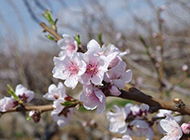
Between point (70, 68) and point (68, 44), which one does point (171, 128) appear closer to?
point (70, 68)

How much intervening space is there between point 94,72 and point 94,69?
1 cm

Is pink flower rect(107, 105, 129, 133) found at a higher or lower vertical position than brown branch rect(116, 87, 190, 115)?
lower

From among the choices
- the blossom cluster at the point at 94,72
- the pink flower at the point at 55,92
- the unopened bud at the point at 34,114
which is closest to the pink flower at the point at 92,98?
the blossom cluster at the point at 94,72

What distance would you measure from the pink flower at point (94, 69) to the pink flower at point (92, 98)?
0.04 m

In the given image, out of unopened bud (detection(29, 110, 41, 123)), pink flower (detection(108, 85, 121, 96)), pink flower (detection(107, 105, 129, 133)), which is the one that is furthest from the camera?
pink flower (detection(107, 105, 129, 133))

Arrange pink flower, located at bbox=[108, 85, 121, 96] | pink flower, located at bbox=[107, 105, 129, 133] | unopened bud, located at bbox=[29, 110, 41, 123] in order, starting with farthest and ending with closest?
pink flower, located at bbox=[107, 105, 129, 133]
unopened bud, located at bbox=[29, 110, 41, 123]
pink flower, located at bbox=[108, 85, 121, 96]

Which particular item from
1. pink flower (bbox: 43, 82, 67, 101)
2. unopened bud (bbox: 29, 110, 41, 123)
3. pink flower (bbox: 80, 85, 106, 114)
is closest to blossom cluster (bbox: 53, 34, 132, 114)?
pink flower (bbox: 80, 85, 106, 114)

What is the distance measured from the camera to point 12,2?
463 cm

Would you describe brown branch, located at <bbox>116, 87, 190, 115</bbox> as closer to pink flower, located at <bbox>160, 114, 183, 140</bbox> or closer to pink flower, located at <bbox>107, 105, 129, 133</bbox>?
pink flower, located at <bbox>160, 114, 183, 140</bbox>

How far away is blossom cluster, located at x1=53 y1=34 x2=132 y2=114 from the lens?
815mm

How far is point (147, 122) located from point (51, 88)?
2.03 ft

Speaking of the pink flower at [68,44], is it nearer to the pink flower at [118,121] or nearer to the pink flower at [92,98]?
the pink flower at [92,98]

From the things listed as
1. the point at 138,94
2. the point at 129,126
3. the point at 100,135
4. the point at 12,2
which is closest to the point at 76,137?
the point at 100,135

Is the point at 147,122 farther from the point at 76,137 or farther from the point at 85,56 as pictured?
the point at 76,137
